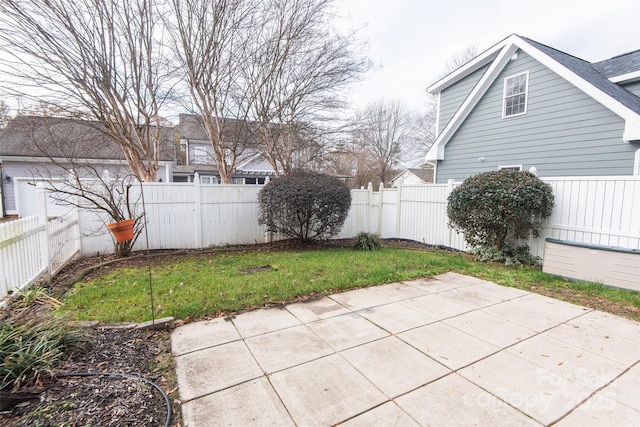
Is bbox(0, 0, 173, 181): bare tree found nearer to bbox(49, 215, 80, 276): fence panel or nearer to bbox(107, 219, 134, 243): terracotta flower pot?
bbox(49, 215, 80, 276): fence panel

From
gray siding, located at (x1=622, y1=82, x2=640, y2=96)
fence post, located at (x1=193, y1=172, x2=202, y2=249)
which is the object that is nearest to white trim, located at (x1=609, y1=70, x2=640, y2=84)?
gray siding, located at (x1=622, y1=82, x2=640, y2=96)

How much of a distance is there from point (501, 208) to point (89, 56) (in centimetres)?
931

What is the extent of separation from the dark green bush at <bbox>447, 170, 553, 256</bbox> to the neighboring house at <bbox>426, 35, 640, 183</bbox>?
2629 mm

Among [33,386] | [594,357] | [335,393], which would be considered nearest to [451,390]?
[335,393]

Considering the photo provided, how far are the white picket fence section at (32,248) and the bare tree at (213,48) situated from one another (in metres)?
4.50

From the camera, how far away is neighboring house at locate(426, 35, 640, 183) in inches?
265

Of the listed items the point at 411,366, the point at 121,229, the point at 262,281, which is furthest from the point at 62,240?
the point at 411,366

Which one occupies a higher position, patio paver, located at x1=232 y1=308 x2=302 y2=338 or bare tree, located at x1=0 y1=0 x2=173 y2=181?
bare tree, located at x1=0 y1=0 x2=173 y2=181

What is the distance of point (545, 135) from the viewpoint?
26.1ft

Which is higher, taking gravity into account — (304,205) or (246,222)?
(304,205)

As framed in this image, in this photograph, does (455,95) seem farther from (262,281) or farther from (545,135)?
(262,281)

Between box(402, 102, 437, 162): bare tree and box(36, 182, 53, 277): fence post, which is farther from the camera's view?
box(402, 102, 437, 162): bare tree

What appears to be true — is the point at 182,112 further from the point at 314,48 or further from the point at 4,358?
the point at 4,358

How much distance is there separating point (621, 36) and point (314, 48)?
33.9 feet
